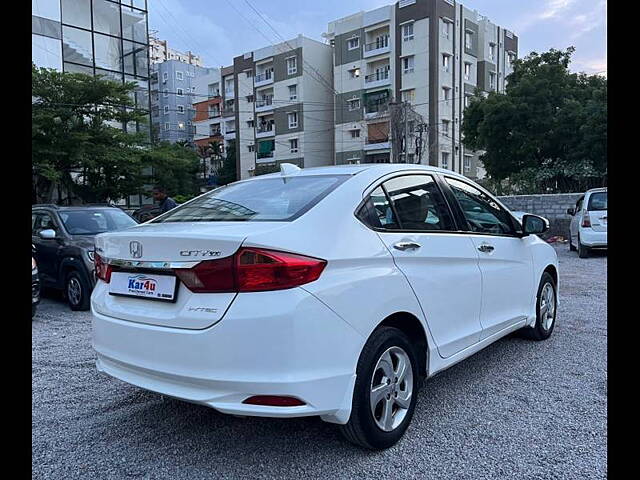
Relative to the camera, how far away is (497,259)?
3.82m

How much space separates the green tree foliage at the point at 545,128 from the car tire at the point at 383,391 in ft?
58.9

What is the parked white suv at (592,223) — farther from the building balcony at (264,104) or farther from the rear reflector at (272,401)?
the building balcony at (264,104)

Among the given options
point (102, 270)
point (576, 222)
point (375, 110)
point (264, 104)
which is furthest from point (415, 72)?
point (102, 270)

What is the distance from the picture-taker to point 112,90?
22.5m

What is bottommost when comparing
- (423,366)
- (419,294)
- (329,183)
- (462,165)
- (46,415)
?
(46,415)

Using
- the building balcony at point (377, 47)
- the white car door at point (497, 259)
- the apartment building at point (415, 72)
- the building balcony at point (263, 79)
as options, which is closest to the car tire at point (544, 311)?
the white car door at point (497, 259)

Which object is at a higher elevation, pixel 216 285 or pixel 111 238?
pixel 111 238

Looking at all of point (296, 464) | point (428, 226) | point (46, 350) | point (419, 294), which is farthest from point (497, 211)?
point (46, 350)

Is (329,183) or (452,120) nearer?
(329,183)

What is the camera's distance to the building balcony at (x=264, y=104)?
5022cm

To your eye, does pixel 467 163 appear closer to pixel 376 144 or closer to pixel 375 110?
pixel 376 144
